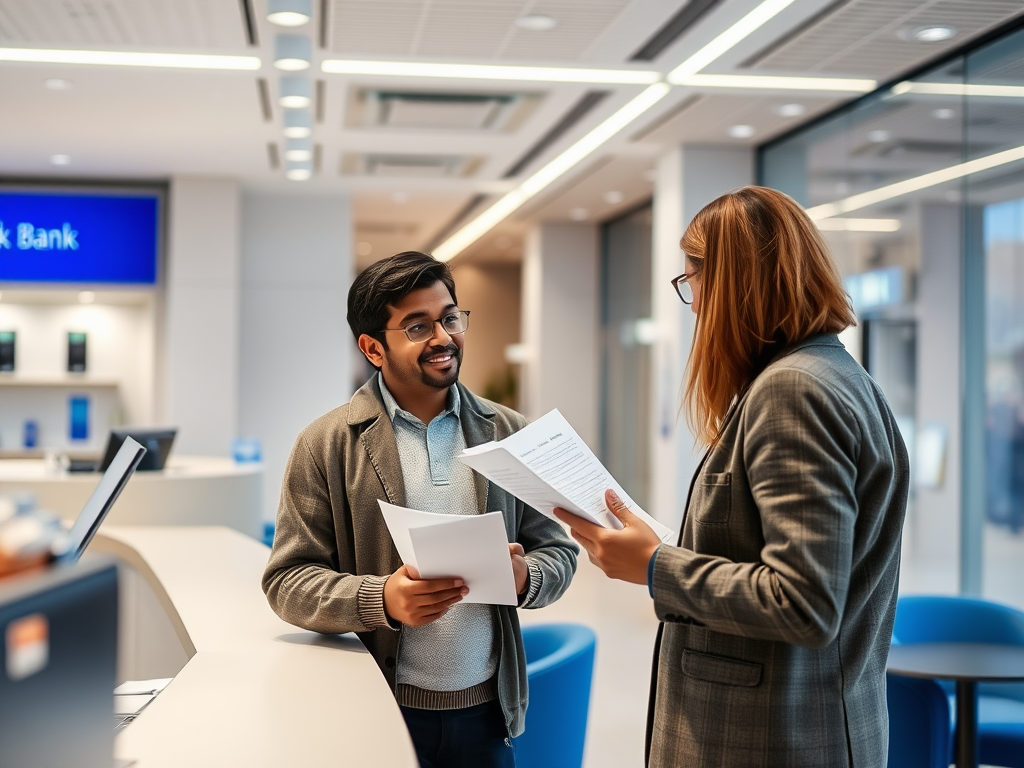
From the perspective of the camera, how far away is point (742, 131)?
25.6 feet

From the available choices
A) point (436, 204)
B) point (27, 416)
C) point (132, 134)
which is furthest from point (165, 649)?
point (436, 204)

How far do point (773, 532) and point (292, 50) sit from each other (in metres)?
4.89

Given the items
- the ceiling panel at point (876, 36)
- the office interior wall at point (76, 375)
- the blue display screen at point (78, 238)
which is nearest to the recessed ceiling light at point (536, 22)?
the ceiling panel at point (876, 36)

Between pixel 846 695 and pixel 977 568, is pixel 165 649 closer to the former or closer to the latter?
pixel 846 695

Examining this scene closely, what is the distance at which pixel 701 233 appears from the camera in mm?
1800

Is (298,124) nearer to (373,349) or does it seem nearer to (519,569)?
(373,349)

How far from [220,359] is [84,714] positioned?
29.6 ft

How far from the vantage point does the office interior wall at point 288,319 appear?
10422 millimetres

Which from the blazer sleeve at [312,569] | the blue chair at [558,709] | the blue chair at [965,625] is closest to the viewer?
the blazer sleeve at [312,569]

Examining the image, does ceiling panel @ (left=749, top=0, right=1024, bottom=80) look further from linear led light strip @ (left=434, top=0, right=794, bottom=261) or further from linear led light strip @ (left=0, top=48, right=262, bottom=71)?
linear led light strip @ (left=0, top=48, right=262, bottom=71)

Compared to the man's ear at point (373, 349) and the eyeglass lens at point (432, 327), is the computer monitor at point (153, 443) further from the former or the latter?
→ the eyeglass lens at point (432, 327)

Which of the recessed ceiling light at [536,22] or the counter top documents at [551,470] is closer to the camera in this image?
the counter top documents at [551,470]

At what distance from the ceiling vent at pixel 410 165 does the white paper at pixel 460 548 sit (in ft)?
24.6

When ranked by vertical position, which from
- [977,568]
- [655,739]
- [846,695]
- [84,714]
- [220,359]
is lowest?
[977,568]
